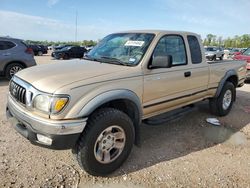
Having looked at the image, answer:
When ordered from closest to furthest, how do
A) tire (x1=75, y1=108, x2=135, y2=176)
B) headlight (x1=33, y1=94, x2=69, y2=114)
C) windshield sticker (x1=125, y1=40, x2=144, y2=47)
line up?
headlight (x1=33, y1=94, x2=69, y2=114) < tire (x1=75, y1=108, x2=135, y2=176) < windshield sticker (x1=125, y1=40, x2=144, y2=47)

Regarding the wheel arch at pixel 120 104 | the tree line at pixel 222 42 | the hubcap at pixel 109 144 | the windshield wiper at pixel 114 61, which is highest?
the tree line at pixel 222 42

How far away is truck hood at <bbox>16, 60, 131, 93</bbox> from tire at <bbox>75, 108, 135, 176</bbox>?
468 mm

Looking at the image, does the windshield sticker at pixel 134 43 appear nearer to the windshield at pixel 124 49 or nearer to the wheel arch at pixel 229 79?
the windshield at pixel 124 49

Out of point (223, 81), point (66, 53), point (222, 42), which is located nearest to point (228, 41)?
point (222, 42)

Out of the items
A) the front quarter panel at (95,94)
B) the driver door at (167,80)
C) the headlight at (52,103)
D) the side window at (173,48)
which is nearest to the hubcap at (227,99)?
the driver door at (167,80)

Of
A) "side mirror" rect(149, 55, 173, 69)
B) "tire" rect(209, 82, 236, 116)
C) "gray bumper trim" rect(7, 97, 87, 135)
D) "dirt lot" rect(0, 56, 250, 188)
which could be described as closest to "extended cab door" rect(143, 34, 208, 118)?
"side mirror" rect(149, 55, 173, 69)

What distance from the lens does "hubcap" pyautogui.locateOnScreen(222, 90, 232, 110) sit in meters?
5.96

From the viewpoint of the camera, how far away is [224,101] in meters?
5.98

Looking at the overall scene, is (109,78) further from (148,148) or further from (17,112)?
(148,148)

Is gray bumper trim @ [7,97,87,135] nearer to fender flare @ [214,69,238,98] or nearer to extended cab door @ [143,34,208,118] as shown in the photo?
extended cab door @ [143,34,208,118]

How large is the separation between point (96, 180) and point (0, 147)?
1.71 metres

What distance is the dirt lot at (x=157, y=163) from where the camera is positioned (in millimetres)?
3188

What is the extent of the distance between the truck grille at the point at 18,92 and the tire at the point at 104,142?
2.91 feet

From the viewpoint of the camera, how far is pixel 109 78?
3.20 metres
